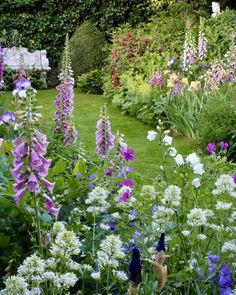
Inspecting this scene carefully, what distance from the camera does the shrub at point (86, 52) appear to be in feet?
41.4

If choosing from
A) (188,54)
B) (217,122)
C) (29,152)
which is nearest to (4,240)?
(29,152)

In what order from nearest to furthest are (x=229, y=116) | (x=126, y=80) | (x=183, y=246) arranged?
(x=183, y=246), (x=229, y=116), (x=126, y=80)

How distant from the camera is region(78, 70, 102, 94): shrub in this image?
11914 mm

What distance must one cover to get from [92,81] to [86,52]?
3.20 ft

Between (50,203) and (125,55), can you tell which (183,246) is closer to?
(50,203)

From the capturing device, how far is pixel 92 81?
1193 cm

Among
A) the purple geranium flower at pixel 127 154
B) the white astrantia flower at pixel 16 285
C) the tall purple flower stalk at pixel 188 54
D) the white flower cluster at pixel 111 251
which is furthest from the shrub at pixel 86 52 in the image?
the white astrantia flower at pixel 16 285

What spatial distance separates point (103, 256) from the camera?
2.19 meters

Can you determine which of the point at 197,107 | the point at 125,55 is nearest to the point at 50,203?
the point at 197,107

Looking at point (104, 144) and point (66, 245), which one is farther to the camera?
point (104, 144)

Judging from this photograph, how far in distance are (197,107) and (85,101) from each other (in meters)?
3.46

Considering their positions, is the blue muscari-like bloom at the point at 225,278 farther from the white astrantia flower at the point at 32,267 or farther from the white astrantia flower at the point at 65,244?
the white astrantia flower at the point at 32,267

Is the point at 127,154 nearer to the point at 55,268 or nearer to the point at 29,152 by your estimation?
the point at 29,152

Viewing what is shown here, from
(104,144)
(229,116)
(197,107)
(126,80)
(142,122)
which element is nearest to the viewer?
(104,144)
